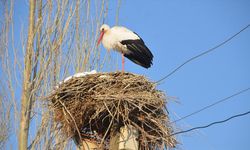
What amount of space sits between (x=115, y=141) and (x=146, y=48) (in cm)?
224

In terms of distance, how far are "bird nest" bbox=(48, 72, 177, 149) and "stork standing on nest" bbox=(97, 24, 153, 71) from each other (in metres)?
1.32

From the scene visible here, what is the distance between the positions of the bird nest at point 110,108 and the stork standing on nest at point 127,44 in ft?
4.34

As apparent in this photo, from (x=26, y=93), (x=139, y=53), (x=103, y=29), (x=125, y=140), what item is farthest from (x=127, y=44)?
(x=125, y=140)

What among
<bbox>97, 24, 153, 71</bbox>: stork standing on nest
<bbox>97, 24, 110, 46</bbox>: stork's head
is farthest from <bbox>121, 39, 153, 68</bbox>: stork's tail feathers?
<bbox>97, 24, 110, 46</bbox>: stork's head

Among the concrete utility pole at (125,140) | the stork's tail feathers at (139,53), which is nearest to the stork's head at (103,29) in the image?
the stork's tail feathers at (139,53)

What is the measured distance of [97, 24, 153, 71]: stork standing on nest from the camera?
5.76 meters

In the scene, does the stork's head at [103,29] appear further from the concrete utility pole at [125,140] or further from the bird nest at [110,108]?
the concrete utility pole at [125,140]

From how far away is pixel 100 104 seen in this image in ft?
13.2

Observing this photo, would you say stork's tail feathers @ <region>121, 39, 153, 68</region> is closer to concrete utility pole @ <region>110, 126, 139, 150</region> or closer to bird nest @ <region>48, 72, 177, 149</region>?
bird nest @ <region>48, 72, 177, 149</region>

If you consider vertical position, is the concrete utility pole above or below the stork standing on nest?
below

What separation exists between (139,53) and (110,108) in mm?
1927

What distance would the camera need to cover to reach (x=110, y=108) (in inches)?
157

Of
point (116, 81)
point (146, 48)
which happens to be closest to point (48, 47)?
point (146, 48)

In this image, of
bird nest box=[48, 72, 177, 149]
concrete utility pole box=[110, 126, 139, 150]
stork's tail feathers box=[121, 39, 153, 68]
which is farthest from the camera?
stork's tail feathers box=[121, 39, 153, 68]
